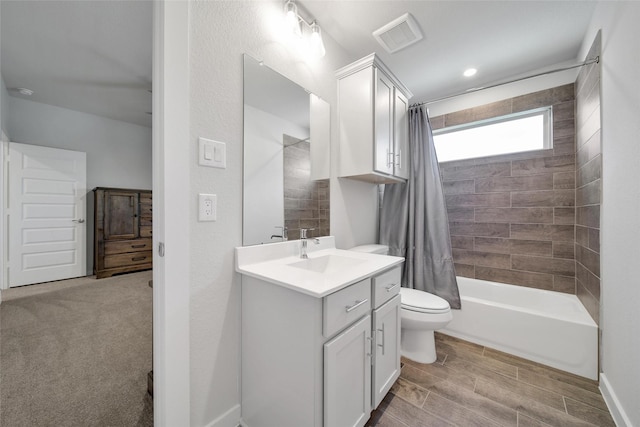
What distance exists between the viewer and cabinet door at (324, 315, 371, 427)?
893 millimetres

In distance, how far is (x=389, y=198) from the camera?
2469 millimetres

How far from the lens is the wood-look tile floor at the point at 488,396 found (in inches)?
47.8

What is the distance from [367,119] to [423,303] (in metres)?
1.42

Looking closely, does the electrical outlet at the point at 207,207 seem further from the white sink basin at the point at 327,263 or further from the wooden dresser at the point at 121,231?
the wooden dresser at the point at 121,231

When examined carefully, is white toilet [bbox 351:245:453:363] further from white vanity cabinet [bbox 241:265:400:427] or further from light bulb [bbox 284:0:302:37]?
light bulb [bbox 284:0:302:37]

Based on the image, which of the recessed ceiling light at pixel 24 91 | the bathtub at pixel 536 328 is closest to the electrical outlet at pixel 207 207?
the bathtub at pixel 536 328

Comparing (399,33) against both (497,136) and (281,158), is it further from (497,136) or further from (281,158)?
(497,136)

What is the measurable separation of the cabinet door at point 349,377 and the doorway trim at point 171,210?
63 centimetres

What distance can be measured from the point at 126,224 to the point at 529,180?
542 centimetres

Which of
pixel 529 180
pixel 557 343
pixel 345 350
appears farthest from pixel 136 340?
pixel 529 180

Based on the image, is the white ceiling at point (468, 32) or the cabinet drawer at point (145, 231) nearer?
the white ceiling at point (468, 32)

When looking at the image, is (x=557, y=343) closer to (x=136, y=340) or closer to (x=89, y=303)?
(x=136, y=340)

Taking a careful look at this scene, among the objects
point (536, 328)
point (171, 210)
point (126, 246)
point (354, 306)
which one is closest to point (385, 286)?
point (354, 306)

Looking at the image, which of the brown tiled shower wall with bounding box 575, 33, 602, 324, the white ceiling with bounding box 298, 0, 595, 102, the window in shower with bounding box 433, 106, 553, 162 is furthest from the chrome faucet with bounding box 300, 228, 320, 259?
the window in shower with bounding box 433, 106, 553, 162
